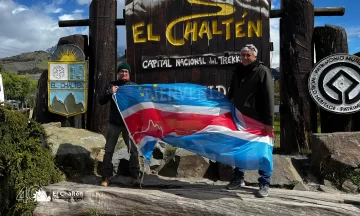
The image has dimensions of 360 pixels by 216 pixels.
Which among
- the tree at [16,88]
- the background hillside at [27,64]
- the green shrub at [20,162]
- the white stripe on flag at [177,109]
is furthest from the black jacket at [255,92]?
the background hillside at [27,64]

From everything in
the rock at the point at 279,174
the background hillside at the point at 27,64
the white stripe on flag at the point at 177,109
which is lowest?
the rock at the point at 279,174

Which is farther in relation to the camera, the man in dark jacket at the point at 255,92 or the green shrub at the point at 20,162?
the green shrub at the point at 20,162

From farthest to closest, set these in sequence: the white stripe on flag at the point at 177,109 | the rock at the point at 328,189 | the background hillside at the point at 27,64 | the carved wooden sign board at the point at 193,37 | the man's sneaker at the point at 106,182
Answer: the background hillside at the point at 27,64 < the carved wooden sign board at the point at 193,37 < the rock at the point at 328,189 < the man's sneaker at the point at 106,182 < the white stripe on flag at the point at 177,109

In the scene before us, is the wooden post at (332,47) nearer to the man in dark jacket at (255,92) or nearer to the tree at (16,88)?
the man in dark jacket at (255,92)

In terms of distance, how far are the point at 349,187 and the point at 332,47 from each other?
2.14m

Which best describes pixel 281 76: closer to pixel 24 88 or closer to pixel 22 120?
pixel 22 120

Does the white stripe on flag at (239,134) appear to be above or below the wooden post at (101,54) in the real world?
below

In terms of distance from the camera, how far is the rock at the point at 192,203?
12.2 feet

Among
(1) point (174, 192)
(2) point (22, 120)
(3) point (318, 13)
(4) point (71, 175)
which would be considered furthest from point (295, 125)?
(2) point (22, 120)

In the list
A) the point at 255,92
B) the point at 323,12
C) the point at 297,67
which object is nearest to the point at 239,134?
the point at 255,92

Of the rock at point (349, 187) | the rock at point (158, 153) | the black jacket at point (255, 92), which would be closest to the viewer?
the black jacket at point (255, 92)

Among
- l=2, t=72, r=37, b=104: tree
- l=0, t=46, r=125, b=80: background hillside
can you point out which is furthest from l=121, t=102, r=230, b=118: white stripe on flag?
l=0, t=46, r=125, b=80: background hillside

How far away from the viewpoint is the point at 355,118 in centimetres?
552

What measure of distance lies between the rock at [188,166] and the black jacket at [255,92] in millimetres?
1346
